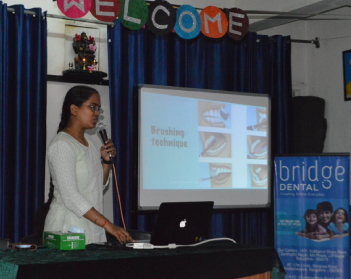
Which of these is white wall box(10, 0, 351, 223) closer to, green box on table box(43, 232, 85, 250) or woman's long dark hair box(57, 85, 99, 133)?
woman's long dark hair box(57, 85, 99, 133)

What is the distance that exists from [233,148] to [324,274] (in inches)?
47.3

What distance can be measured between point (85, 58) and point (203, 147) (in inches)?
46.7

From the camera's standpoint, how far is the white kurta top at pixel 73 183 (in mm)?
1973

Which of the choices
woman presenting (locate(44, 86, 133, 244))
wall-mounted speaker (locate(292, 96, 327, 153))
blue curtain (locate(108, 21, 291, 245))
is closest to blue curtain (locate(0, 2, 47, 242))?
blue curtain (locate(108, 21, 291, 245))

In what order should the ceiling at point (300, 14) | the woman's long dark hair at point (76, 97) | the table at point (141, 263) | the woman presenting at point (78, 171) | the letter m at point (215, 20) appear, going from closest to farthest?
the table at point (141, 263) < the woman presenting at point (78, 171) < the woman's long dark hair at point (76, 97) < the letter m at point (215, 20) < the ceiling at point (300, 14)

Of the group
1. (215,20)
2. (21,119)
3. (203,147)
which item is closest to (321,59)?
(215,20)

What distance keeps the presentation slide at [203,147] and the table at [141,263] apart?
144 cm

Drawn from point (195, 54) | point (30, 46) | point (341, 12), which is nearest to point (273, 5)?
point (341, 12)

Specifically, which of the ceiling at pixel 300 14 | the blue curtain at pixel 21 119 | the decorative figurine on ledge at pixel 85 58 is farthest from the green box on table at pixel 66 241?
the ceiling at pixel 300 14

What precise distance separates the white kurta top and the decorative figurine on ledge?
1.32 m

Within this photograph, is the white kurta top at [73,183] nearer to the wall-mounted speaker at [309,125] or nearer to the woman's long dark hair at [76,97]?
the woman's long dark hair at [76,97]

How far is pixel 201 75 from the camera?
153 inches

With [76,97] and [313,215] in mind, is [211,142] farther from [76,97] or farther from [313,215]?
[76,97]

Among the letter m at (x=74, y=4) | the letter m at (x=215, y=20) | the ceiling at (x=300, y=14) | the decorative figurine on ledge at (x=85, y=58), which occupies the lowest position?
the decorative figurine on ledge at (x=85, y=58)
